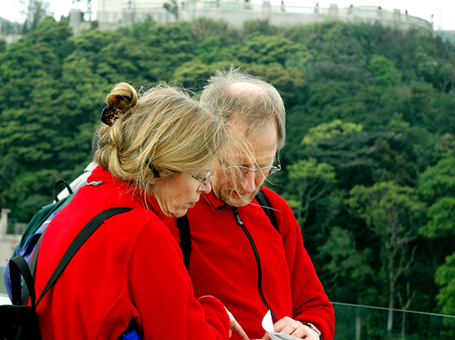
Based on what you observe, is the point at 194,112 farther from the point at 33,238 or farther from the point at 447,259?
the point at 447,259

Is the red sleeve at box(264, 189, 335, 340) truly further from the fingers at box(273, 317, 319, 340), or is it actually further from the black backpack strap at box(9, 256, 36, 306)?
the black backpack strap at box(9, 256, 36, 306)

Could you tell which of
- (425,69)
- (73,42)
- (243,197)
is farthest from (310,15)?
(243,197)

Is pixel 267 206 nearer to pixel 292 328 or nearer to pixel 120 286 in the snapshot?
pixel 292 328

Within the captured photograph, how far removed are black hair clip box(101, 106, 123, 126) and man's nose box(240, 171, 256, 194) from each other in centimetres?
45

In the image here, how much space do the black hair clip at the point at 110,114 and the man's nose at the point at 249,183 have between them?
45 cm

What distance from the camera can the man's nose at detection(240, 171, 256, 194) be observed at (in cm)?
146

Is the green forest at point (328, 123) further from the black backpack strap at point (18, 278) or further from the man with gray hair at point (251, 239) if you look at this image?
the black backpack strap at point (18, 278)

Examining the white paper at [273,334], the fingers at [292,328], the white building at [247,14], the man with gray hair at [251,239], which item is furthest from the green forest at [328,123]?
the white paper at [273,334]

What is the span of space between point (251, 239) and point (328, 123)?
1069 inches

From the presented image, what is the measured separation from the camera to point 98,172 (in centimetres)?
108

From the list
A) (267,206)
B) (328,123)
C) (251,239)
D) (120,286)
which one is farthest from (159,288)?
(328,123)

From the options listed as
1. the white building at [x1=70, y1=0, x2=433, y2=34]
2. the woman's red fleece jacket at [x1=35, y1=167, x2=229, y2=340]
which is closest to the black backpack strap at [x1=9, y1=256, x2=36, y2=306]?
the woman's red fleece jacket at [x1=35, y1=167, x2=229, y2=340]

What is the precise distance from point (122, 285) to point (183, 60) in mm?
33577

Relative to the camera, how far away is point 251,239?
1430 millimetres
